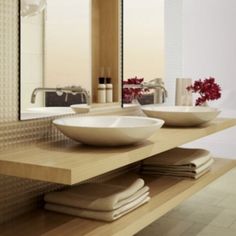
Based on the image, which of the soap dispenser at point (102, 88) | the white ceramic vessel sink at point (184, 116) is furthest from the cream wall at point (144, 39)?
the white ceramic vessel sink at point (184, 116)

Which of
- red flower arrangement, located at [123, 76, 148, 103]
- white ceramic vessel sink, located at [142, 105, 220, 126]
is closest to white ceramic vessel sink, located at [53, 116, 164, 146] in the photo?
white ceramic vessel sink, located at [142, 105, 220, 126]

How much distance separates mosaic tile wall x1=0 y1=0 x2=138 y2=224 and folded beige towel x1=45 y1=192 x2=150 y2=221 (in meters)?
0.13

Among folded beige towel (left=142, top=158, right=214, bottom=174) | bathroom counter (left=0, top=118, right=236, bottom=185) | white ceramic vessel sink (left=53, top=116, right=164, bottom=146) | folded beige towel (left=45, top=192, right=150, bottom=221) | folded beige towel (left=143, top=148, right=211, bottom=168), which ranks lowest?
folded beige towel (left=45, top=192, right=150, bottom=221)

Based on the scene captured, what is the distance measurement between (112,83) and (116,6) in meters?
0.45

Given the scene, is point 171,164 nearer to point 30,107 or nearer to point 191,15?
point 30,107

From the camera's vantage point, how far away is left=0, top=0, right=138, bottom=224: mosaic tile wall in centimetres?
175

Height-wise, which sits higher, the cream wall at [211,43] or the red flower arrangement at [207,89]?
the cream wall at [211,43]

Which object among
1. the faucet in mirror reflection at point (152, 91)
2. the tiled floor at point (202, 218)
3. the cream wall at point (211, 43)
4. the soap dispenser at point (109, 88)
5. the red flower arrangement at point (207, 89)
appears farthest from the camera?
the cream wall at point (211, 43)

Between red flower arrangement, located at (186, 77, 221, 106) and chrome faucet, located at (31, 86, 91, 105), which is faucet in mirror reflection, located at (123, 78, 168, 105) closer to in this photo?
red flower arrangement, located at (186, 77, 221, 106)

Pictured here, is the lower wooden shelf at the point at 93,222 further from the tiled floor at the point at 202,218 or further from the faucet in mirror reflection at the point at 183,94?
the faucet in mirror reflection at the point at 183,94

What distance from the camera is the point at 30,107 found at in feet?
6.23

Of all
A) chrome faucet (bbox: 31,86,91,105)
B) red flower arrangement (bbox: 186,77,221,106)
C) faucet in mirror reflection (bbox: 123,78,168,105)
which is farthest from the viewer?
red flower arrangement (bbox: 186,77,221,106)

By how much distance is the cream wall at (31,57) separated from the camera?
6.07ft

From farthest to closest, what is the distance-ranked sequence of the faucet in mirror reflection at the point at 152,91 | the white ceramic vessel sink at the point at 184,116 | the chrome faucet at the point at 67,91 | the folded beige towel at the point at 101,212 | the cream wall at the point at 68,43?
the faucet in mirror reflection at the point at 152,91, the white ceramic vessel sink at the point at 184,116, the cream wall at the point at 68,43, the chrome faucet at the point at 67,91, the folded beige towel at the point at 101,212
